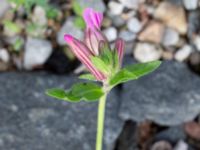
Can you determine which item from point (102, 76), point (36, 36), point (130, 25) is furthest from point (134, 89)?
point (102, 76)

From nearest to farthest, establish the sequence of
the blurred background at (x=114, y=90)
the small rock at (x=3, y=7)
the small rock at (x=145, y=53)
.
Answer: the blurred background at (x=114, y=90), the small rock at (x=145, y=53), the small rock at (x=3, y=7)

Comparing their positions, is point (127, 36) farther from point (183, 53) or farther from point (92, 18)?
point (92, 18)

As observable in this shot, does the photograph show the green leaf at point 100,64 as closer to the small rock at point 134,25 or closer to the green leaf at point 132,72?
the green leaf at point 132,72

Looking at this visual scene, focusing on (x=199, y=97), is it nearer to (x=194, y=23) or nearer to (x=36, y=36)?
(x=194, y=23)

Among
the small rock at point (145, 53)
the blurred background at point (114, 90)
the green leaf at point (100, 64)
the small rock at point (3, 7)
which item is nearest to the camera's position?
the green leaf at point (100, 64)

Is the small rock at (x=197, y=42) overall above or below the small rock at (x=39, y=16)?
below

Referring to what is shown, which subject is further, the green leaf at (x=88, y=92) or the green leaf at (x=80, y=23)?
the green leaf at (x=80, y=23)

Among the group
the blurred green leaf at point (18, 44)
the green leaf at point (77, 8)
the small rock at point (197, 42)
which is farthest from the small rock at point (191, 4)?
the blurred green leaf at point (18, 44)

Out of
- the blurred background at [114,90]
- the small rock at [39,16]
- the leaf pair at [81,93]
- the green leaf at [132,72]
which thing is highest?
the green leaf at [132,72]
